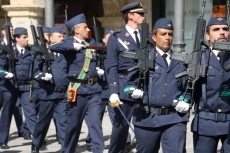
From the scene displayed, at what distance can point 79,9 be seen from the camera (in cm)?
1773

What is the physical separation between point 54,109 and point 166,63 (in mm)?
3696

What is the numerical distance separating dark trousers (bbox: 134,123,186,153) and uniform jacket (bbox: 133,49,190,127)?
67 mm

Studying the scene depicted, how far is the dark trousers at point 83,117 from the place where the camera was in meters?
8.76

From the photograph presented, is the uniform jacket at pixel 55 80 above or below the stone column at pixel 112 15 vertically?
below

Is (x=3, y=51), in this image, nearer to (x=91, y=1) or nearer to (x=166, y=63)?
(x=166, y=63)

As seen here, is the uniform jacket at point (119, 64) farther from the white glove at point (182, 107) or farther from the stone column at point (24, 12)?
the stone column at point (24, 12)

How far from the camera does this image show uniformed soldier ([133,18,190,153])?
678cm

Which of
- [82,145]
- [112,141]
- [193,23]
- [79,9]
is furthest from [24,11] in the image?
[112,141]

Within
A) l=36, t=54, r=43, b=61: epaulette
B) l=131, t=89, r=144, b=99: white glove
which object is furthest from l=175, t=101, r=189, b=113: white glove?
l=36, t=54, r=43, b=61: epaulette

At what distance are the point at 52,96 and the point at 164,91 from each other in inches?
144

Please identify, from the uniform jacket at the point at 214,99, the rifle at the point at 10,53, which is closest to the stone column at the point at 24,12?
the rifle at the point at 10,53

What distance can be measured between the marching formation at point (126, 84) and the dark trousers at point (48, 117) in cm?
1

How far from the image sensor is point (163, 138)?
270 inches

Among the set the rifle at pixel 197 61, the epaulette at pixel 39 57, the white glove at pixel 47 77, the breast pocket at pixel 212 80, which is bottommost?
the white glove at pixel 47 77
